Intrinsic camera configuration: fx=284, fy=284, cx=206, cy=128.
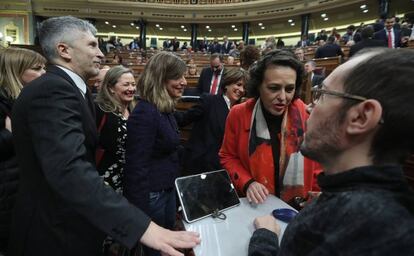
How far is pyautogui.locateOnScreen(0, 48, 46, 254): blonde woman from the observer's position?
1477 millimetres

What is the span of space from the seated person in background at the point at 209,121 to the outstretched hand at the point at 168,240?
1249 mm

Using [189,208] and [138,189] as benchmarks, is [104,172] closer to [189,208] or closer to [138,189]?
[138,189]

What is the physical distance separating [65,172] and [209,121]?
1375 mm

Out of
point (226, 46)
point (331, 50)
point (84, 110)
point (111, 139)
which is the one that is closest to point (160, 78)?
point (111, 139)

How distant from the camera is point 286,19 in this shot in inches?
680

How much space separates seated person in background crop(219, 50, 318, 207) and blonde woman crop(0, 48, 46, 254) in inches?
44.6

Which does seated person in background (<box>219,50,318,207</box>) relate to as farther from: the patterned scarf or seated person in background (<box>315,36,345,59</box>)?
seated person in background (<box>315,36,345,59</box>)

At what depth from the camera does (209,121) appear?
2127 mm

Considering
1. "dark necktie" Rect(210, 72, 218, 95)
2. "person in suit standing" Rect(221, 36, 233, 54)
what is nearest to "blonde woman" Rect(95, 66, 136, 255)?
"dark necktie" Rect(210, 72, 218, 95)

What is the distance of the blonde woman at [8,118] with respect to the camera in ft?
4.84

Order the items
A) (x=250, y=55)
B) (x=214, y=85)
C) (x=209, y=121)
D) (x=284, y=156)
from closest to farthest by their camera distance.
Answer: (x=284, y=156) → (x=209, y=121) → (x=250, y=55) → (x=214, y=85)

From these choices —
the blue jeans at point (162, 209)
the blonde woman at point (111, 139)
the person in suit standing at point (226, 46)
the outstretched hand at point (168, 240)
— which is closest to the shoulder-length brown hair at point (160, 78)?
the blonde woman at point (111, 139)

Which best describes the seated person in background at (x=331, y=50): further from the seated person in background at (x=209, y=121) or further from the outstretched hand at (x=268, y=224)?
the outstretched hand at (x=268, y=224)

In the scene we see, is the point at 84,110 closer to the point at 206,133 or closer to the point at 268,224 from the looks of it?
the point at 268,224
